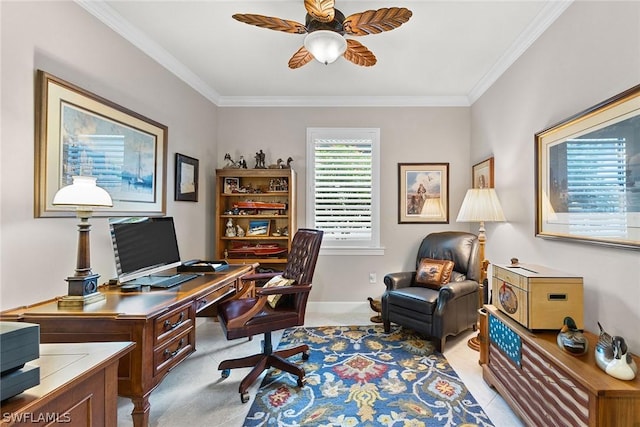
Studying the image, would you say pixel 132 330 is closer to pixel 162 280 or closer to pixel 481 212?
pixel 162 280

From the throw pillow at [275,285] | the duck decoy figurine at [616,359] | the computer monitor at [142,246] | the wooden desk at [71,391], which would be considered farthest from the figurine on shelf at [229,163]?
the duck decoy figurine at [616,359]

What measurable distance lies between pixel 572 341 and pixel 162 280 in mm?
2539

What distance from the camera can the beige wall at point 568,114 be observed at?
155 cm

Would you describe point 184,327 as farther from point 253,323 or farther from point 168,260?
point 168,260

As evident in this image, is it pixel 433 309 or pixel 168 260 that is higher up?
pixel 168 260

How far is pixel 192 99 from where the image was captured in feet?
10.8

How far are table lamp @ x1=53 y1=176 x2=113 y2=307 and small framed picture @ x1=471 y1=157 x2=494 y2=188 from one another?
3371mm

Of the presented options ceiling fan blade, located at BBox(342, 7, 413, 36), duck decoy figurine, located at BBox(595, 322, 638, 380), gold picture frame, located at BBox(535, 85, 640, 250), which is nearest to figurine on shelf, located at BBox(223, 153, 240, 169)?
ceiling fan blade, located at BBox(342, 7, 413, 36)

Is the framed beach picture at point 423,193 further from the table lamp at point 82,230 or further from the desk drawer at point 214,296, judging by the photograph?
the table lamp at point 82,230

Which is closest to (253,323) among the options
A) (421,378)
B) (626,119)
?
(421,378)

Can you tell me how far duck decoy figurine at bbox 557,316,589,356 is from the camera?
1.45m

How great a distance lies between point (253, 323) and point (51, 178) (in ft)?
5.05

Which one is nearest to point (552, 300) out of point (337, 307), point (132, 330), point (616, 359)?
point (616, 359)

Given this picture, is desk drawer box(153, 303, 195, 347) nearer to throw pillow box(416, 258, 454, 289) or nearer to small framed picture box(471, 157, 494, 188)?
throw pillow box(416, 258, 454, 289)
